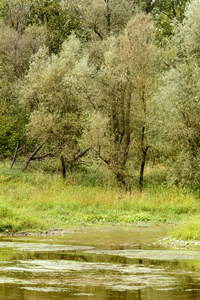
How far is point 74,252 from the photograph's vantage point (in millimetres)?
11992

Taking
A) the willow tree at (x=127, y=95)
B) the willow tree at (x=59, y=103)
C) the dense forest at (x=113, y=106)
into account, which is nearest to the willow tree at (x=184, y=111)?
the dense forest at (x=113, y=106)

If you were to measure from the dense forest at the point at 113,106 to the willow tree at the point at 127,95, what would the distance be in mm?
60

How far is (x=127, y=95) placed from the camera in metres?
29.9

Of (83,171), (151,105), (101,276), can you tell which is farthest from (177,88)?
(101,276)

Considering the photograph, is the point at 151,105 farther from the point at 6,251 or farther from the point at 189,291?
the point at 189,291

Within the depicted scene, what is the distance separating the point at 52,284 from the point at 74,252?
395cm

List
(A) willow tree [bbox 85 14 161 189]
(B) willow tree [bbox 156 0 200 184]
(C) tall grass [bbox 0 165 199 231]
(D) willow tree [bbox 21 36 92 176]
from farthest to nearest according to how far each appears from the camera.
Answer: (D) willow tree [bbox 21 36 92 176] < (A) willow tree [bbox 85 14 161 189] < (B) willow tree [bbox 156 0 200 184] < (C) tall grass [bbox 0 165 199 231]

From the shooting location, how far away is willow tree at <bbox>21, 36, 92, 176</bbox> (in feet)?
99.4

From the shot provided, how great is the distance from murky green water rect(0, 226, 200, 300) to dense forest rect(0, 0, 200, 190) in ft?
43.3

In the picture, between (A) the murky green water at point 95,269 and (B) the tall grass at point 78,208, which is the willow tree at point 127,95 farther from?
(A) the murky green water at point 95,269

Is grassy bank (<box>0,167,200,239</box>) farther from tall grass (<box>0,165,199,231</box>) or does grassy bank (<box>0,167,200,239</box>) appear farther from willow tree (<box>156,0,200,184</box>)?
willow tree (<box>156,0,200,184</box>)

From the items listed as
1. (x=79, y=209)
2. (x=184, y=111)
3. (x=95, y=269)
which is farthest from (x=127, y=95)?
(x=95, y=269)

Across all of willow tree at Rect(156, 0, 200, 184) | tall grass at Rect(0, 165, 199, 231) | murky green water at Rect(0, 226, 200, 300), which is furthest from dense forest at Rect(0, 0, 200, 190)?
murky green water at Rect(0, 226, 200, 300)

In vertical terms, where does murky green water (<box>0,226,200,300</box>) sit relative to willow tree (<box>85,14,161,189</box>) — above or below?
below
